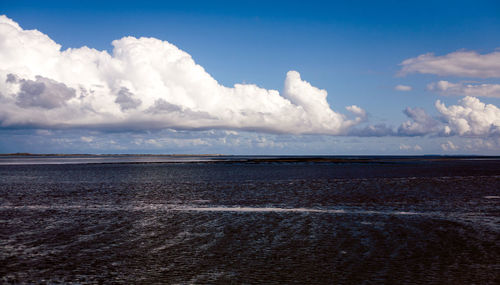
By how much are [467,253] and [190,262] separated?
9812 millimetres

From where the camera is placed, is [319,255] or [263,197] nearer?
[319,255]

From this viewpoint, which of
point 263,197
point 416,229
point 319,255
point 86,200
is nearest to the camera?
point 319,255

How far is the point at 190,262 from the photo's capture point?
13.5 metres

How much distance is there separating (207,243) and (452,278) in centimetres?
883

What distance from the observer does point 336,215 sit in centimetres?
2455

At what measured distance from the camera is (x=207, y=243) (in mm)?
16578

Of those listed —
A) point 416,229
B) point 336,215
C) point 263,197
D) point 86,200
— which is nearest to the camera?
point 416,229

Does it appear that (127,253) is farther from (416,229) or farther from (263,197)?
(263,197)

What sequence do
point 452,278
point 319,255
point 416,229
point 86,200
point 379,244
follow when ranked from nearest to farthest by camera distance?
point 452,278 < point 319,255 < point 379,244 < point 416,229 < point 86,200

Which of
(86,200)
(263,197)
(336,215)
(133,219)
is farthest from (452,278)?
(86,200)

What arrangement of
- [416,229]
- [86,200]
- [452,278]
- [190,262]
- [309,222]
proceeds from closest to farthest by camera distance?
1. [452,278]
2. [190,262]
3. [416,229]
4. [309,222]
5. [86,200]

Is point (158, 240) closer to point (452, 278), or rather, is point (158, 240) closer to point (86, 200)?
point (452, 278)

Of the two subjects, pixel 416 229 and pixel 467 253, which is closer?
pixel 467 253

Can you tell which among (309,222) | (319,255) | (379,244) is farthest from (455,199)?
(319,255)
